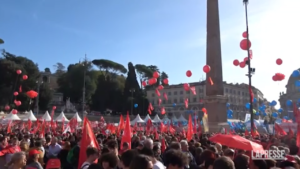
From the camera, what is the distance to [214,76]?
1989 cm

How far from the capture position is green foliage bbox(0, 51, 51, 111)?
47900mm

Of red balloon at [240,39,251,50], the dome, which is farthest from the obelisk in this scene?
the dome

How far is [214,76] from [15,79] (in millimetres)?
40896

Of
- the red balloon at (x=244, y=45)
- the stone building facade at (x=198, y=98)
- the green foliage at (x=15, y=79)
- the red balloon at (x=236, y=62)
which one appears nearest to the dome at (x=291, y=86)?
the stone building facade at (x=198, y=98)

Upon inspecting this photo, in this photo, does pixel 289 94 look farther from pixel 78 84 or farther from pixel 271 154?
pixel 271 154

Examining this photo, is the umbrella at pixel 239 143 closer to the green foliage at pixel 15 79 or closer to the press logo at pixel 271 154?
the press logo at pixel 271 154

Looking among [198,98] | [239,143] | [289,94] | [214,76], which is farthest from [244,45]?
[289,94]

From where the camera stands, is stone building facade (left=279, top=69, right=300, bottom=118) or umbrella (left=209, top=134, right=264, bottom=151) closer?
umbrella (left=209, top=134, right=264, bottom=151)

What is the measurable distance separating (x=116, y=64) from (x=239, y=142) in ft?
251

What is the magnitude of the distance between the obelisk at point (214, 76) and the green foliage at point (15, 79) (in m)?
34.3

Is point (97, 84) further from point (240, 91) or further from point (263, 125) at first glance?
point (263, 125)

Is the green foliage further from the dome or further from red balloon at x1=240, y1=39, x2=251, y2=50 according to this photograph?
the dome

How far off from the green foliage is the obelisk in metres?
34.3

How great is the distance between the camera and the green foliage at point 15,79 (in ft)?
157
